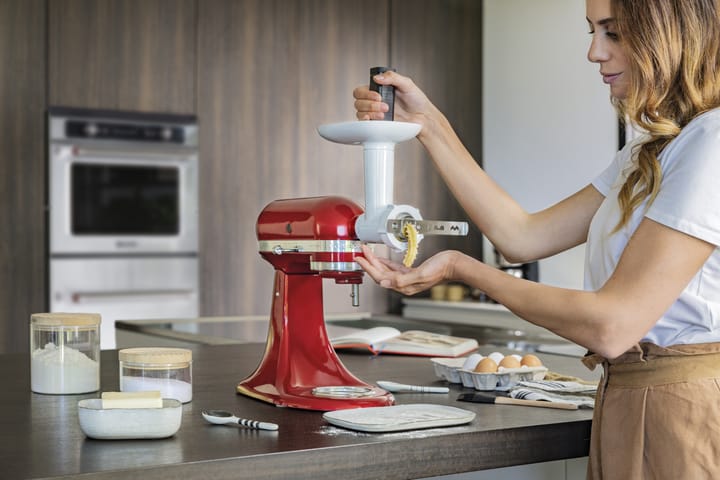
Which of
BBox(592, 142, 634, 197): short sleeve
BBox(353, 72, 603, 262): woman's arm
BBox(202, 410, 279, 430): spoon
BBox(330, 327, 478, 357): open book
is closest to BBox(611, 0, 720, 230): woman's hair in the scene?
BBox(592, 142, 634, 197): short sleeve

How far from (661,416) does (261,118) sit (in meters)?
3.51

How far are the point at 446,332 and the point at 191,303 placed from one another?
6.46ft

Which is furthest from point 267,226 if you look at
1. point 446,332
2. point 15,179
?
point 15,179

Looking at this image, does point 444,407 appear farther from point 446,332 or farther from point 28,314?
point 28,314

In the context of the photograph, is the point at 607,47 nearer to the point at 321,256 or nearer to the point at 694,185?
the point at 694,185

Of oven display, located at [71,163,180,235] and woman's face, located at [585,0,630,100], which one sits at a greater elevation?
woman's face, located at [585,0,630,100]

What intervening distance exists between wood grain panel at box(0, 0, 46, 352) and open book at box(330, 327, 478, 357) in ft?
7.27

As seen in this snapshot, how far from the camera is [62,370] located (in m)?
1.61

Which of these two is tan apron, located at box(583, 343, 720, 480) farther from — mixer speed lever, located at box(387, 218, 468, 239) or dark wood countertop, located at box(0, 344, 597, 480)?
mixer speed lever, located at box(387, 218, 468, 239)

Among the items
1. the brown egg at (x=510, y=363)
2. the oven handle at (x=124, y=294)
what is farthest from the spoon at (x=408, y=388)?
the oven handle at (x=124, y=294)

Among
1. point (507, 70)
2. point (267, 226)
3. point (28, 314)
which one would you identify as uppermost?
point (507, 70)

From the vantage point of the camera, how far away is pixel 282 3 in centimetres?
470

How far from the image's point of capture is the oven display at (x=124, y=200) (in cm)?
411

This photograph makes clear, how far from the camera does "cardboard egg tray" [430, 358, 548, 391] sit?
1667 millimetres
